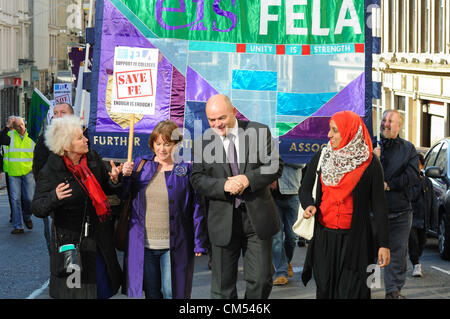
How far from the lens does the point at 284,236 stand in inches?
384

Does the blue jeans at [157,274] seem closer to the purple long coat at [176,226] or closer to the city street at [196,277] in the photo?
the purple long coat at [176,226]

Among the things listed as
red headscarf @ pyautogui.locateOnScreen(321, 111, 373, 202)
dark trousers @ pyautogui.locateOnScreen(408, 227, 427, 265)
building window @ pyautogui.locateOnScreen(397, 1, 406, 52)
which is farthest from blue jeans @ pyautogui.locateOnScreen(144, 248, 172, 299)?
building window @ pyautogui.locateOnScreen(397, 1, 406, 52)

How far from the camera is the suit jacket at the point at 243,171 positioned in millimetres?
6336

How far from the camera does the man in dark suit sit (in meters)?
6.33

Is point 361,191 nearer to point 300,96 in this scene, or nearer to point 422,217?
point 300,96

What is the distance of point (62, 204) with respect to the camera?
6.22 meters

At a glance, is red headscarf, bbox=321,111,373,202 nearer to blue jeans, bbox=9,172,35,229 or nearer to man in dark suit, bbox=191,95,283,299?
man in dark suit, bbox=191,95,283,299

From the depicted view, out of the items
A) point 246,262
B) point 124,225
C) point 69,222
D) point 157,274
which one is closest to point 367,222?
point 246,262

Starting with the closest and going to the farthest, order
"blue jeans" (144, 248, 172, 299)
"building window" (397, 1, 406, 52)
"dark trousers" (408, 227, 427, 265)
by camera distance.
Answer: "blue jeans" (144, 248, 172, 299), "dark trousers" (408, 227, 427, 265), "building window" (397, 1, 406, 52)

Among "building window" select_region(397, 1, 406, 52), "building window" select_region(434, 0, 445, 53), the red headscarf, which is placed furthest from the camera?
"building window" select_region(397, 1, 406, 52)

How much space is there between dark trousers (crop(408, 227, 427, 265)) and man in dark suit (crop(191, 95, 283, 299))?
3.83 metres

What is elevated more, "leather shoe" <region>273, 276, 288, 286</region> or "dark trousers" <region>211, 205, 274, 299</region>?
"dark trousers" <region>211, 205, 274, 299</region>

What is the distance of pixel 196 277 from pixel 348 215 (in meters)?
Result: 3.96

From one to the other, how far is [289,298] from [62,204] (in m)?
3.18
